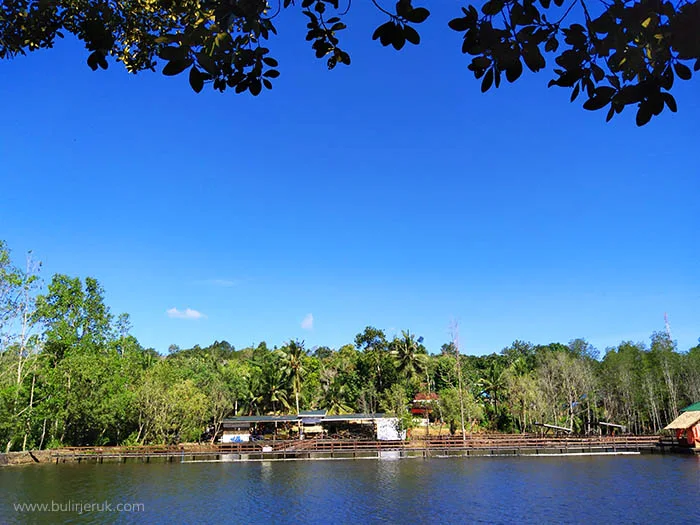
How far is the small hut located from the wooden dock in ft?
5.68

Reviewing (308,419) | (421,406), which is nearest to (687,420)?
(421,406)

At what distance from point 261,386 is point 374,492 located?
1199 inches

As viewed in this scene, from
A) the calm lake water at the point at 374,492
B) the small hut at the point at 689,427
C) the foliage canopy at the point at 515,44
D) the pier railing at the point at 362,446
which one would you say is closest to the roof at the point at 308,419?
the pier railing at the point at 362,446

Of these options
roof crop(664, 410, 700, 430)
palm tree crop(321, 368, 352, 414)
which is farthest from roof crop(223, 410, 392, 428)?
roof crop(664, 410, 700, 430)

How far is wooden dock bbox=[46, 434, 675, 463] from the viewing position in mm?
33344

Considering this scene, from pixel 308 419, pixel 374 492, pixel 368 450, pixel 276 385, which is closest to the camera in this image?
pixel 374 492

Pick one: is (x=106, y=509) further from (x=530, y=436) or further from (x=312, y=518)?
(x=530, y=436)

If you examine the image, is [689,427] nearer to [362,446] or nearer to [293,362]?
[362,446]

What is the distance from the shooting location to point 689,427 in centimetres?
3262

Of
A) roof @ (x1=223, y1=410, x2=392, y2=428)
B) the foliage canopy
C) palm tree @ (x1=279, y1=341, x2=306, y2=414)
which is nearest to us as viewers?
the foliage canopy

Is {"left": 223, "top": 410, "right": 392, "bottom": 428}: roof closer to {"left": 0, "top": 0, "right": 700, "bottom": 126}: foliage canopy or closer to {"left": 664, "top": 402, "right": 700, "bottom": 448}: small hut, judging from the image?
{"left": 664, "top": 402, "right": 700, "bottom": 448}: small hut

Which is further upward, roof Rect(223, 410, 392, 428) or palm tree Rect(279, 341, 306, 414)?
palm tree Rect(279, 341, 306, 414)

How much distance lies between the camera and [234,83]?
2.63 meters

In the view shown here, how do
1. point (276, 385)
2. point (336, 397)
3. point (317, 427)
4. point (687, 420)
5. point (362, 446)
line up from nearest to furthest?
point (687, 420) < point (362, 446) < point (317, 427) < point (276, 385) < point (336, 397)
